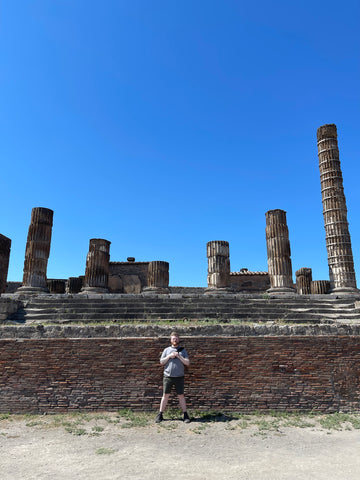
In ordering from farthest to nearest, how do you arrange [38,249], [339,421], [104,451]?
[38,249]
[339,421]
[104,451]

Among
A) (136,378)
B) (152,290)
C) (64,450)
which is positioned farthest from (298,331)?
(152,290)

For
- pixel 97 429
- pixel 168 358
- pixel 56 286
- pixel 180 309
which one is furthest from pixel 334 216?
pixel 56 286

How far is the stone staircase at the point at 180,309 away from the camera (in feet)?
26.7

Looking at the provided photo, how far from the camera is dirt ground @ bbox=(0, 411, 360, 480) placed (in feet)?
10.7

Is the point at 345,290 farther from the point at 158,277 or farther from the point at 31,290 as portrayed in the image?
the point at 31,290

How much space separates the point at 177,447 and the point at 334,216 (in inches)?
447

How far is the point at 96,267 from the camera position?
44.6 ft

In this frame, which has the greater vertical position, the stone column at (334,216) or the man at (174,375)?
the stone column at (334,216)

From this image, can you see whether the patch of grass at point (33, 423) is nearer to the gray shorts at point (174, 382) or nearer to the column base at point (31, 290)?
the gray shorts at point (174, 382)

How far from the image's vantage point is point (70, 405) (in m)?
5.41

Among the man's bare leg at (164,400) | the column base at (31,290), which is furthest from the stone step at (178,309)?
the man's bare leg at (164,400)

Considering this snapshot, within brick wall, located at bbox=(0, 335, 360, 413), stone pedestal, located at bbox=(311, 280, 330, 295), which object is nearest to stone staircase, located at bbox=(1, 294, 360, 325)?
brick wall, located at bbox=(0, 335, 360, 413)

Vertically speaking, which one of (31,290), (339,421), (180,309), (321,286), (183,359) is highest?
(321,286)

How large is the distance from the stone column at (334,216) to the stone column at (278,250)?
5.13 ft
